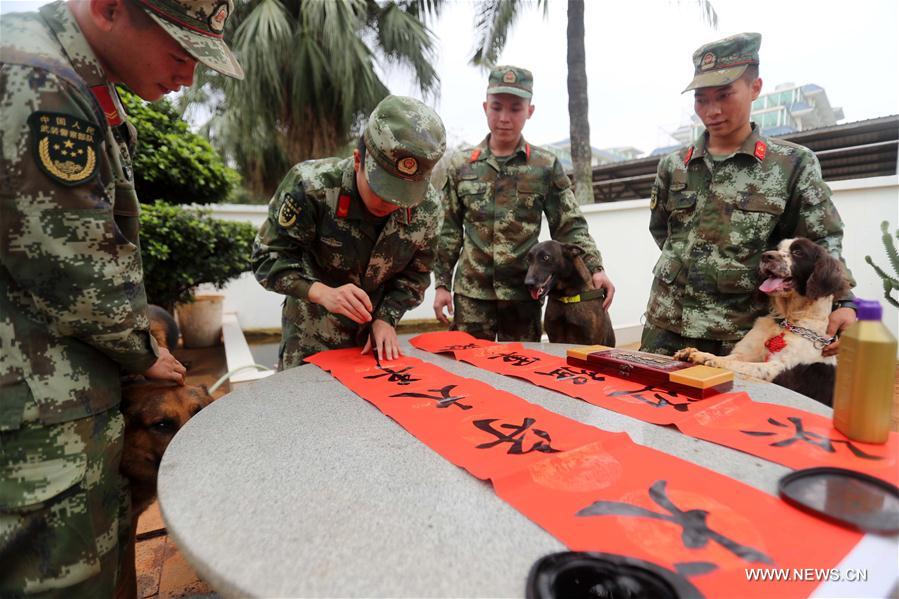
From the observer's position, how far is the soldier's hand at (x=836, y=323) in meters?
1.90

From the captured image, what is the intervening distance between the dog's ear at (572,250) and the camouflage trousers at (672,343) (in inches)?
22.8

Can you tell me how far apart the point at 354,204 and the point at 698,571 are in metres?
1.75

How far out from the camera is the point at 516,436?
1.13 metres

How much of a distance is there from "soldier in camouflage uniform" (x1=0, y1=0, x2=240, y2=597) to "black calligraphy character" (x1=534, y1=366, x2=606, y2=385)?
47.9 inches

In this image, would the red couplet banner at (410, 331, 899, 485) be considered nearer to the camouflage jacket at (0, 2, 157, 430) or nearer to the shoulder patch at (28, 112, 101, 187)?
the camouflage jacket at (0, 2, 157, 430)

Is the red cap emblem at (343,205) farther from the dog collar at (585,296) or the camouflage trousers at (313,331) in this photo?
the dog collar at (585,296)

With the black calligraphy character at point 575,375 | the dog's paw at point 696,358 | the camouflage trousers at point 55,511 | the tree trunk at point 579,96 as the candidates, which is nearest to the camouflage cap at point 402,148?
the black calligraphy character at point 575,375

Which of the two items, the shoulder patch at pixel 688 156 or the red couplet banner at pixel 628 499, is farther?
the shoulder patch at pixel 688 156

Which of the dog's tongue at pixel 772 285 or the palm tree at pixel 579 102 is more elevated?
the palm tree at pixel 579 102

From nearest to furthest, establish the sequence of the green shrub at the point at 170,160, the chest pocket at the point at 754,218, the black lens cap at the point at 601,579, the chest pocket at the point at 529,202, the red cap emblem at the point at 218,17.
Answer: the black lens cap at the point at 601,579
the red cap emblem at the point at 218,17
the chest pocket at the point at 754,218
the chest pocket at the point at 529,202
the green shrub at the point at 170,160

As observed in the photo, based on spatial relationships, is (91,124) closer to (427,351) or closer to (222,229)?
(427,351)

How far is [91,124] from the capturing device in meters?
0.97

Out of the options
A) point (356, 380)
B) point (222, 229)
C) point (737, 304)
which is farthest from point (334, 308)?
point (222, 229)

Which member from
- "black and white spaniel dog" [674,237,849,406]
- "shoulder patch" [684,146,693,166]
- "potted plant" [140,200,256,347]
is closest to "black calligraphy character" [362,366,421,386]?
"black and white spaniel dog" [674,237,849,406]
